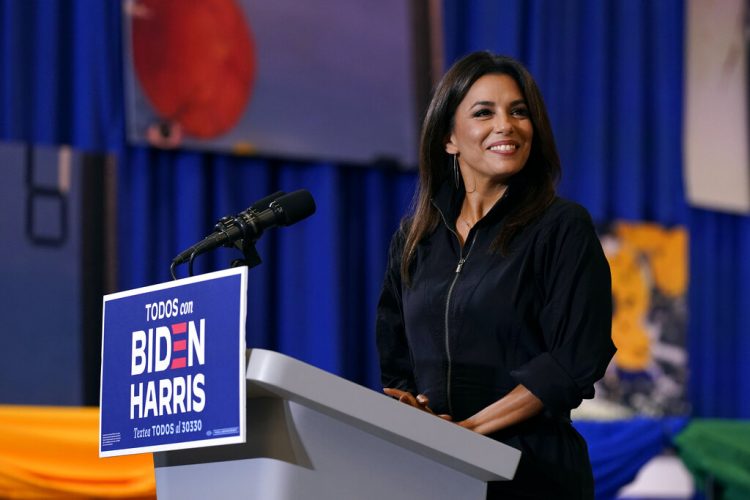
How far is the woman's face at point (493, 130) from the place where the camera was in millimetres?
1728

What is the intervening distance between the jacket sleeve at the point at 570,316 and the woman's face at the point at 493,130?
148 mm

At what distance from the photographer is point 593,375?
152 cm

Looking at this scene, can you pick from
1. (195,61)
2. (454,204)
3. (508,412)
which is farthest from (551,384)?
(195,61)

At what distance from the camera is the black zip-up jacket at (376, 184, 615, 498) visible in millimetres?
1541

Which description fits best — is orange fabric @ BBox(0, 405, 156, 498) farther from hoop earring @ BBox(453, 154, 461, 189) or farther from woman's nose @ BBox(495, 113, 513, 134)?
woman's nose @ BBox(495, 113, 513, 134)

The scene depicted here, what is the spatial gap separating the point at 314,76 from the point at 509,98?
2.81 meters

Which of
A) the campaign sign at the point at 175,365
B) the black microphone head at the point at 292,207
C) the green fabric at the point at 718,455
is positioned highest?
the black microphone head at the point at 292,207

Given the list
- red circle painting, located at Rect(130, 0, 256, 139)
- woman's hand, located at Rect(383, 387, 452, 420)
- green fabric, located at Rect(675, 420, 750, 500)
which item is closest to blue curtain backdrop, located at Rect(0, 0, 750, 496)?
red circle painting, located at Rect(130, 0, 256, 139)

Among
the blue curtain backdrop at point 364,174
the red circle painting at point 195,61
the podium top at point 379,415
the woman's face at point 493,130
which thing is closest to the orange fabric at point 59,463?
the blue curtain backdrop at point 364,174

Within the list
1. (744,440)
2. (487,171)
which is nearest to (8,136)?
(487,171)

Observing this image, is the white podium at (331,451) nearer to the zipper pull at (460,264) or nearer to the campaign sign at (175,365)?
the campaign sign at (175,365)

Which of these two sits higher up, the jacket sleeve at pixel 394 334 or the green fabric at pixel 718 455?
the jacket sleeve at pixel 394 334

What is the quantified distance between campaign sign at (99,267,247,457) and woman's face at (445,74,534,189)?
0.63 m

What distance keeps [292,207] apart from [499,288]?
0.34 meters
